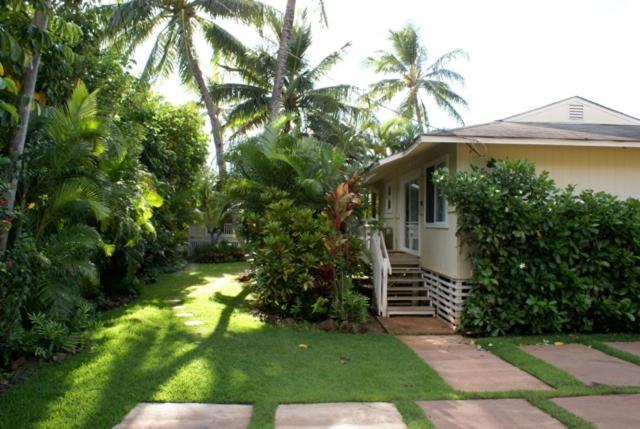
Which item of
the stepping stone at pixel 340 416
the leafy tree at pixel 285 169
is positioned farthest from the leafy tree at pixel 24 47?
the leafy tree at pixel 285 169

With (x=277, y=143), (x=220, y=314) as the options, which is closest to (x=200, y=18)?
(x=277, y=143)

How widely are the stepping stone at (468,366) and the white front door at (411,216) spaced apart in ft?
13.6

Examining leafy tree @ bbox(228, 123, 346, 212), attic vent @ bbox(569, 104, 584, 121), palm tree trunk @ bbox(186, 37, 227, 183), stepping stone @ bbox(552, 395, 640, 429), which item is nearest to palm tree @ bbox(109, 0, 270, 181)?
palm tree trunk @ bbox(186, 37, 227, 183)

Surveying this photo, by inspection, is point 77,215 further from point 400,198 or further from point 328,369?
point 400,198

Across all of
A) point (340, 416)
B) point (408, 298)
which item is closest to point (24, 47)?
point (340, 416)

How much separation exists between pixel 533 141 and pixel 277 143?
15.6ft

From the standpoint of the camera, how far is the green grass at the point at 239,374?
4.30 m

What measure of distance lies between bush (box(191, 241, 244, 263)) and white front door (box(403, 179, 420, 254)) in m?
8.98

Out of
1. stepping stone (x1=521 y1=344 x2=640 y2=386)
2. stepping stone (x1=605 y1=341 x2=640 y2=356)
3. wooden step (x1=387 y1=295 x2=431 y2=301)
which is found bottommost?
stepping stone (x1=521 y1=344 x2=640 y2=386)

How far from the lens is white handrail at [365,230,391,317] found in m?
8.91

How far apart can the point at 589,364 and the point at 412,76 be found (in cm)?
2121

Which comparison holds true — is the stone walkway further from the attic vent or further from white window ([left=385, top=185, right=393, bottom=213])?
the attic vent

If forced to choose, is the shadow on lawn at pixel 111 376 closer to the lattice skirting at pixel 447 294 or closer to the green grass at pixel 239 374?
the green grass at pixel 239 374

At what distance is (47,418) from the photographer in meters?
4.06
